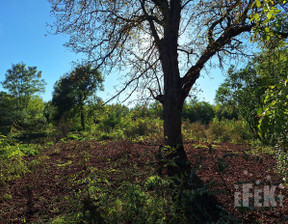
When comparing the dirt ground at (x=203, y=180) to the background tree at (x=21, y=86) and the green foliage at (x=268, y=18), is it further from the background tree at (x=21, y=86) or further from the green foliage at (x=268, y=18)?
the background tree at (x=21, y=86)

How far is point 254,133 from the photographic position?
27.3 ft

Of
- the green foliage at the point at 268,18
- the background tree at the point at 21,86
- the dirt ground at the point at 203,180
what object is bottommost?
the dirt ground at the point at 203,180

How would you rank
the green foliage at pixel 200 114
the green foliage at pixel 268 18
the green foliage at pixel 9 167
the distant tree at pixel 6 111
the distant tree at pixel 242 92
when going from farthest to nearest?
the green foliage at pixel 200 114 < the distant tree at pixel 6 111 < the distant tree at pixel 242 92 < the green foliage at pixel 9 167 < the green foliage at pixel 268 18

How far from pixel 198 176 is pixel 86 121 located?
51.9 ft

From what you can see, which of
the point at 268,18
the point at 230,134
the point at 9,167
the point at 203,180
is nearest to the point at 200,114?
the point at 230,134

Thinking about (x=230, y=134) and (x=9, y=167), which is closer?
Answer: (x=9, y=167)

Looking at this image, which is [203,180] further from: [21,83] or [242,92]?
[21,83]

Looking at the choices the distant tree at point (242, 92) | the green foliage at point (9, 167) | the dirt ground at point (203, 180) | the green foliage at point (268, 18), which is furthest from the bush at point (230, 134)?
the green foliage at point (9, 167)

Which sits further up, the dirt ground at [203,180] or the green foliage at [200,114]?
Answer: the green foliage at [200,114]

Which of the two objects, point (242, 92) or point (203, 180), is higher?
point (242, 92)

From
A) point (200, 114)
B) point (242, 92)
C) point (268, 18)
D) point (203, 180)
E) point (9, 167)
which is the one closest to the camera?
point (268, 18)

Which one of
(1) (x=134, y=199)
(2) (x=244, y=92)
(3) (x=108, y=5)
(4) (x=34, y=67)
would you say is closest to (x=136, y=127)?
(2) (x=244, y=92)

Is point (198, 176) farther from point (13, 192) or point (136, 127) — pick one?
point (136, 127)

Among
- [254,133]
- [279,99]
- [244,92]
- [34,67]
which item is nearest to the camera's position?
[279,99]
